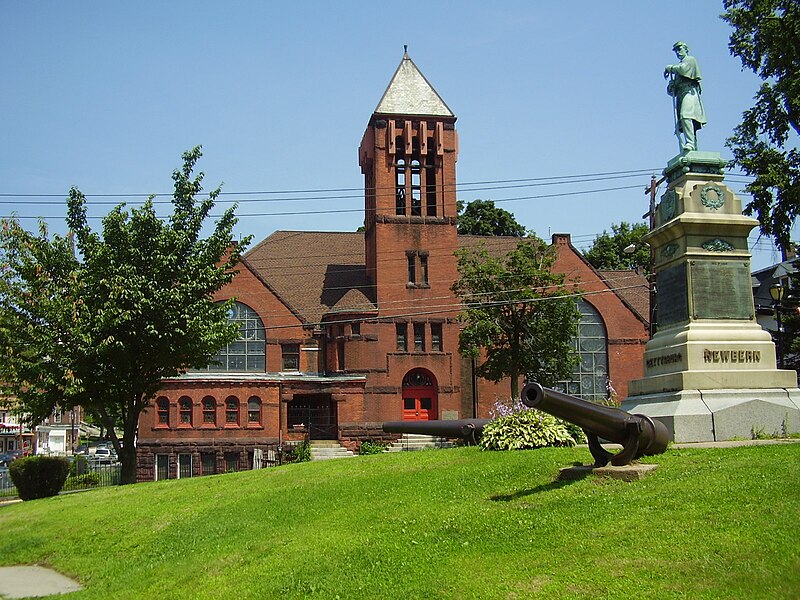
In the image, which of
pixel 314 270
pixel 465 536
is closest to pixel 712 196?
pixel 465 536

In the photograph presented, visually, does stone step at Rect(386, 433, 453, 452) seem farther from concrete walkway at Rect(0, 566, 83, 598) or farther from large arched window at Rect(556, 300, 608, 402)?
concrete walkway at Rect(0, 566, 83, 598)

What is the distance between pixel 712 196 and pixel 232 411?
33443 millimetres

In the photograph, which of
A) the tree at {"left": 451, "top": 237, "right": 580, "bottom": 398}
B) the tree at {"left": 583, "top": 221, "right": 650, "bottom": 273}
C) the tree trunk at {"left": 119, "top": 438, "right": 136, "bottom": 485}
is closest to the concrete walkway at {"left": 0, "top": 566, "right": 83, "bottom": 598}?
the tree trunk at {"left": 119, "top": 438, "right": 136, "bottom": 485}

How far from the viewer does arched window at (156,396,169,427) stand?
45.9 metres

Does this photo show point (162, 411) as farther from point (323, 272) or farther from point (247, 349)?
point (323, 272)

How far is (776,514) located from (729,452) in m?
4.11

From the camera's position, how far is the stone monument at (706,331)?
16375mm

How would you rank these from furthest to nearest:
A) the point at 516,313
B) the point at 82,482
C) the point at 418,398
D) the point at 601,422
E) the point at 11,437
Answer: the point at 11,437 → the point at 418,398 → the point at 516,313 → the point at 82,482 → the point at 601,422

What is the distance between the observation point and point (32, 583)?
13.6 meters

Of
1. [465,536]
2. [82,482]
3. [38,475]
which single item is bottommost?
[82,482]

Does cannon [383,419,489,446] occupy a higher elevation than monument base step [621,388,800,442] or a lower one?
lower

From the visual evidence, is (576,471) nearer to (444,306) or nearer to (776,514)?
(776,514)

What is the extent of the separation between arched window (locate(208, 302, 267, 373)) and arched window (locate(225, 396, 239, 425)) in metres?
2.92

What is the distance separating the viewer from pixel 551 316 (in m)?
41.9
